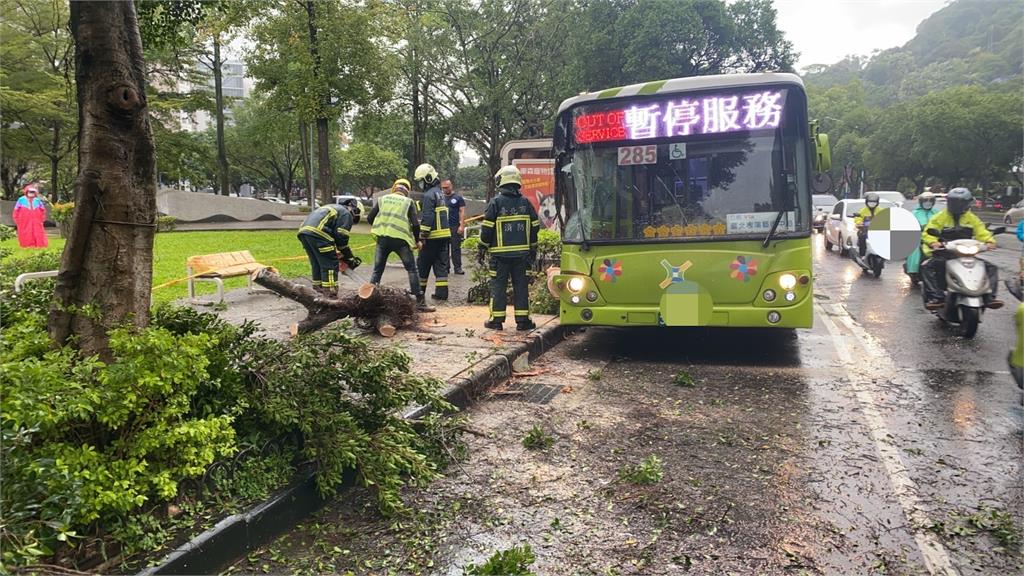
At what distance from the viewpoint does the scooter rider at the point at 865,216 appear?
13.8 meters

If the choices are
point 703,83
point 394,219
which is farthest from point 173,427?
point 394,219

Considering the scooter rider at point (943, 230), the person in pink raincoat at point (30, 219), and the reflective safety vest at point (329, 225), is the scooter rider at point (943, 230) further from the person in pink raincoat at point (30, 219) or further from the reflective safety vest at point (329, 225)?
the person in pink raincoat at point (30, 219)

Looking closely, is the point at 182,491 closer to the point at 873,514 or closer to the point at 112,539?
the point at 112,539

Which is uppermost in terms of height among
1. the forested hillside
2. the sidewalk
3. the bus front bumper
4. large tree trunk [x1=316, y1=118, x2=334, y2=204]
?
the forested hillside

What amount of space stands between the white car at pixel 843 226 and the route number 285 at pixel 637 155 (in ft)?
38.9

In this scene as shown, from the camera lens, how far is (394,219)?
29.0ft

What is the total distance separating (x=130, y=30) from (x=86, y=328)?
1465 millimetres

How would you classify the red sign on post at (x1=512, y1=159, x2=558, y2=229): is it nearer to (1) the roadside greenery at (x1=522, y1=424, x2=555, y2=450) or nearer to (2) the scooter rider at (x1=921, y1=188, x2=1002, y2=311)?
(2) the scooter rider at (x1=921, y1=188, x2=1002, y2=311)

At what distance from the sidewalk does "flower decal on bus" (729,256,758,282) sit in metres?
2.20

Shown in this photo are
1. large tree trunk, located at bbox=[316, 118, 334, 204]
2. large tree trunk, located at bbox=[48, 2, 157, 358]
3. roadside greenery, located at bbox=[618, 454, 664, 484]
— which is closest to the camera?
large tree trunk, located at bbox=[48, 2, 157, 358]

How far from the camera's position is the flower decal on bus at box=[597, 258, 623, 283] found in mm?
6723

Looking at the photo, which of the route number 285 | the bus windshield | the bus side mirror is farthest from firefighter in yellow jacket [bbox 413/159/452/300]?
the bus side mirror

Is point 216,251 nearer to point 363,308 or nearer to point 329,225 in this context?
point 329,225

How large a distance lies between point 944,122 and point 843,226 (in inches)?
1057
